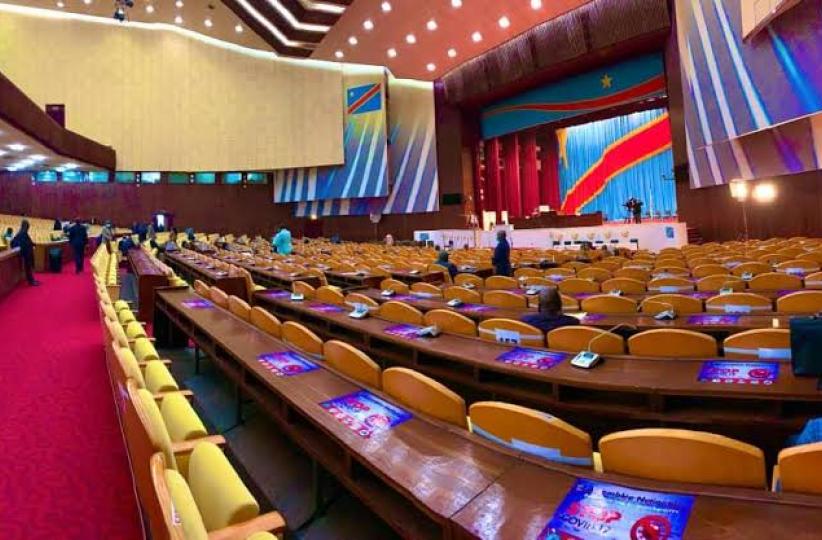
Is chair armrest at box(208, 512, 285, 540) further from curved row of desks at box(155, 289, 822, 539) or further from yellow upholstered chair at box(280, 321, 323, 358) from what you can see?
yellow upholstered chair at box(280, 321, 323, 358)

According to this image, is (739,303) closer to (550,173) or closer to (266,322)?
(266,322)

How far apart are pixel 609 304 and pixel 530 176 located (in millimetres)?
20566

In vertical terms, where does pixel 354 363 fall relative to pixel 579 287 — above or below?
below

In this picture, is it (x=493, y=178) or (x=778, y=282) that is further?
(x=493, y=178)

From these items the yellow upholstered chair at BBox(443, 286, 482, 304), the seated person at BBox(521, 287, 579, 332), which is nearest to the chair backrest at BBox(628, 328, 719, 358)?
the seated person at BBox(521, 287, 579, 332)

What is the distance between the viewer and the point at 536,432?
163 centimetres

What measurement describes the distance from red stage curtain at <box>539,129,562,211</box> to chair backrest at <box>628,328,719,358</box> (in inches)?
872

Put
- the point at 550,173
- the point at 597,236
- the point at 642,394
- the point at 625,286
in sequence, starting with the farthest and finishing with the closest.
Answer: the point at 550,173 → the point at 597,236 → the point at 625,286 → the point at 642,394

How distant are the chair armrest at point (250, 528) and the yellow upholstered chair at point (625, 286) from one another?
4.57 metres

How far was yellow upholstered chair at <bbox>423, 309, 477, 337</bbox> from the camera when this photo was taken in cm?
367

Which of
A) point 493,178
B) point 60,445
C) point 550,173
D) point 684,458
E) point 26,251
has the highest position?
point 550,173

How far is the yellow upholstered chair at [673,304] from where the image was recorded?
3904 mm

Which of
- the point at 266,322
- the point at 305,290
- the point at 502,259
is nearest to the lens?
the point at 266,322

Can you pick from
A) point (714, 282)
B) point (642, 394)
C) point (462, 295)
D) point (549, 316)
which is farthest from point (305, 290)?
point (714, 282)
